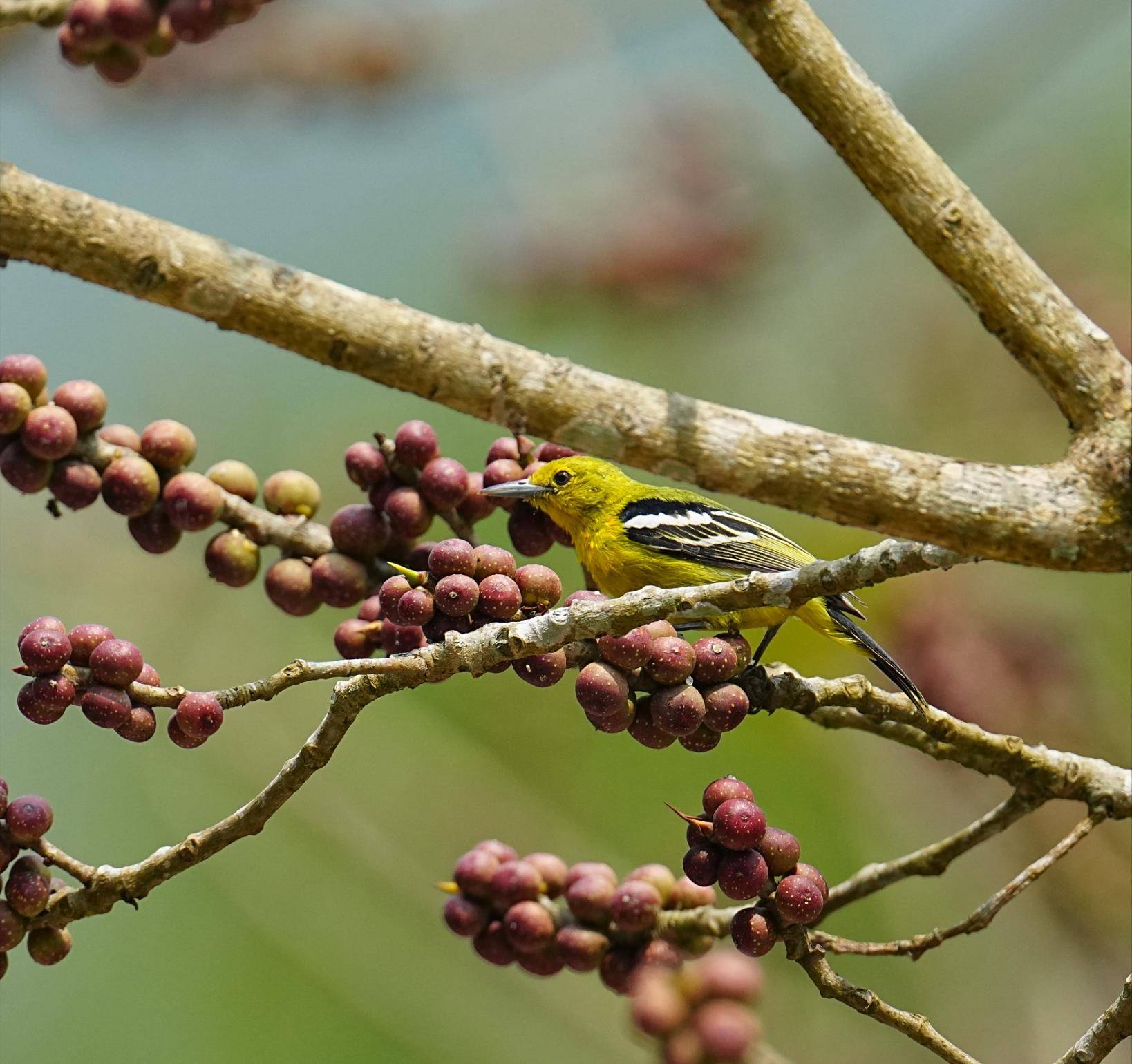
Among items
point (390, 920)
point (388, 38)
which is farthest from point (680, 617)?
point (388, 38)

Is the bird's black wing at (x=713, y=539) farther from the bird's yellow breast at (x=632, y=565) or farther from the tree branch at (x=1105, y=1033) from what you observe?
the tree branch at (x=1105, y=1033)

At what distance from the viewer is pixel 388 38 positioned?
609 cm

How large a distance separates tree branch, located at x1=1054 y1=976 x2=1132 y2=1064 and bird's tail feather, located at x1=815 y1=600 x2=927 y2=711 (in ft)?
5.42

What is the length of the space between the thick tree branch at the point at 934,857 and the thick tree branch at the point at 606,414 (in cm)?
71

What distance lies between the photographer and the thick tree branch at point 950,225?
2.28 m

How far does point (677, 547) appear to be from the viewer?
4.54m

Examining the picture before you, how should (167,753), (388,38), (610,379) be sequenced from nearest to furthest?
1. (610,379)
2. (388,38)
3. (167,753)

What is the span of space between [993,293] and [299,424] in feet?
16.4

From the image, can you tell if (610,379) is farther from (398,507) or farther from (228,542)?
(228,542)

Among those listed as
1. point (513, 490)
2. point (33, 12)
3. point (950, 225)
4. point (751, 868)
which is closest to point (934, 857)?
point (751, 868)

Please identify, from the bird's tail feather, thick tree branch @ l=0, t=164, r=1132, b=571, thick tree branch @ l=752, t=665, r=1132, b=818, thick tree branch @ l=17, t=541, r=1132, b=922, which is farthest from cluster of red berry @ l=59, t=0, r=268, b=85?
the bird's tail feather

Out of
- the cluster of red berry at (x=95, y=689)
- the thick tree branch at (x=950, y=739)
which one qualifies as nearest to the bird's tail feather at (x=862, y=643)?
the thick tree branch at (x=950, y=739)

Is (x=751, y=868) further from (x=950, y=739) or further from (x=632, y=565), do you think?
(x=632, y=565)

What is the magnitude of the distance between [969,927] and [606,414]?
1.23 meters
